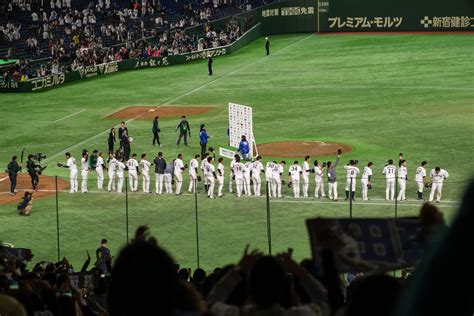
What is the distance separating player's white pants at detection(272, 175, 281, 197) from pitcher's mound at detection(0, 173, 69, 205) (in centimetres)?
735

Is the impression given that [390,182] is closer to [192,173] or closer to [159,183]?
[192,173]

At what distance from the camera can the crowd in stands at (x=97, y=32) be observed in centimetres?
5719

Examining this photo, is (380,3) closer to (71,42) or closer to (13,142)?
(71,42)

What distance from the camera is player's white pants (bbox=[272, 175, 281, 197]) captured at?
28.5 m

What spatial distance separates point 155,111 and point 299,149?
39.8 ft

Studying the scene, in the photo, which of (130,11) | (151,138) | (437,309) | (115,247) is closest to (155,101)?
(151,138)

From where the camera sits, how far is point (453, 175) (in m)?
30.8

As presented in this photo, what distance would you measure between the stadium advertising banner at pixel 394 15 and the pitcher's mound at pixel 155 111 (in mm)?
23566

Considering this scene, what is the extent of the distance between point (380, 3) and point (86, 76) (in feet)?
72.0

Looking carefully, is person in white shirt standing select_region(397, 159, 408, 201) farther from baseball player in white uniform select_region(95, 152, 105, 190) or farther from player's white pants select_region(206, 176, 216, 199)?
baseball player in white uniform select_region(95, 152, 105, 190)

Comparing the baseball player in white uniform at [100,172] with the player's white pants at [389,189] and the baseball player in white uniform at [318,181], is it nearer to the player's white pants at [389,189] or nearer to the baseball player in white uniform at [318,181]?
the baseball player in white uniform at [318,181]

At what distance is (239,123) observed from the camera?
3444 centimetres

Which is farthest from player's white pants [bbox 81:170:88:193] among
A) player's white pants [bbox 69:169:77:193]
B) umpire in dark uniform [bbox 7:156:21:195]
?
umpire in dark uniform [bbox 7:156:21:195]

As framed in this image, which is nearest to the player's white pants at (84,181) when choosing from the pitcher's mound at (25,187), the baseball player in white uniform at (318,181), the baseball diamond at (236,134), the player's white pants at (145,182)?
the baseball diamond at (236,134)
